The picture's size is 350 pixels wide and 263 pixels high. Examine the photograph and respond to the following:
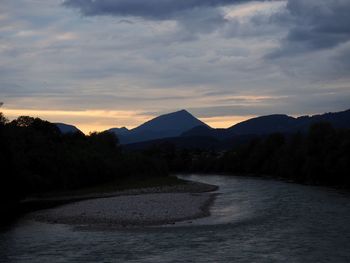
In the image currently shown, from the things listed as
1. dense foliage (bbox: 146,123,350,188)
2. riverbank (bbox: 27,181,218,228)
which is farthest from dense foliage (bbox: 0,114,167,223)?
dense foliage (bbox: 146,123,350,188)

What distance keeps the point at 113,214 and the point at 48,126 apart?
76.5m

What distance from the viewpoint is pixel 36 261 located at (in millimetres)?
31047

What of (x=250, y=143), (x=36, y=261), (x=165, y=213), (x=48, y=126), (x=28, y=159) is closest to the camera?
(x=36, y=261)

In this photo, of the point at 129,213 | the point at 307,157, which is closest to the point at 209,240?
the point at 129,213

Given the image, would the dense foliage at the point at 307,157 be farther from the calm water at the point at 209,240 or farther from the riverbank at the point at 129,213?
the calm water at the point at 209,240

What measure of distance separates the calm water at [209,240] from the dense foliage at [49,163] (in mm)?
21426

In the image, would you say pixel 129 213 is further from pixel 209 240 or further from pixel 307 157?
pixel 307 157

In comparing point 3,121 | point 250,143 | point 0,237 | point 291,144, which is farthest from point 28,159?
point 250,143

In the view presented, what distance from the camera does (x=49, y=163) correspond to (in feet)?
294

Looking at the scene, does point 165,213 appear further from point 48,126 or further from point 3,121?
point 48,126

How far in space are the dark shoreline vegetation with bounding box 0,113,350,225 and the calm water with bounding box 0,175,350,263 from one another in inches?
644

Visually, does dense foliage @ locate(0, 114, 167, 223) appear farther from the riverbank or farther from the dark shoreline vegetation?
the riverbank

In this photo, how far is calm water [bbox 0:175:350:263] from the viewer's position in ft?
104

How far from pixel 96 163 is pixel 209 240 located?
7578 cm
